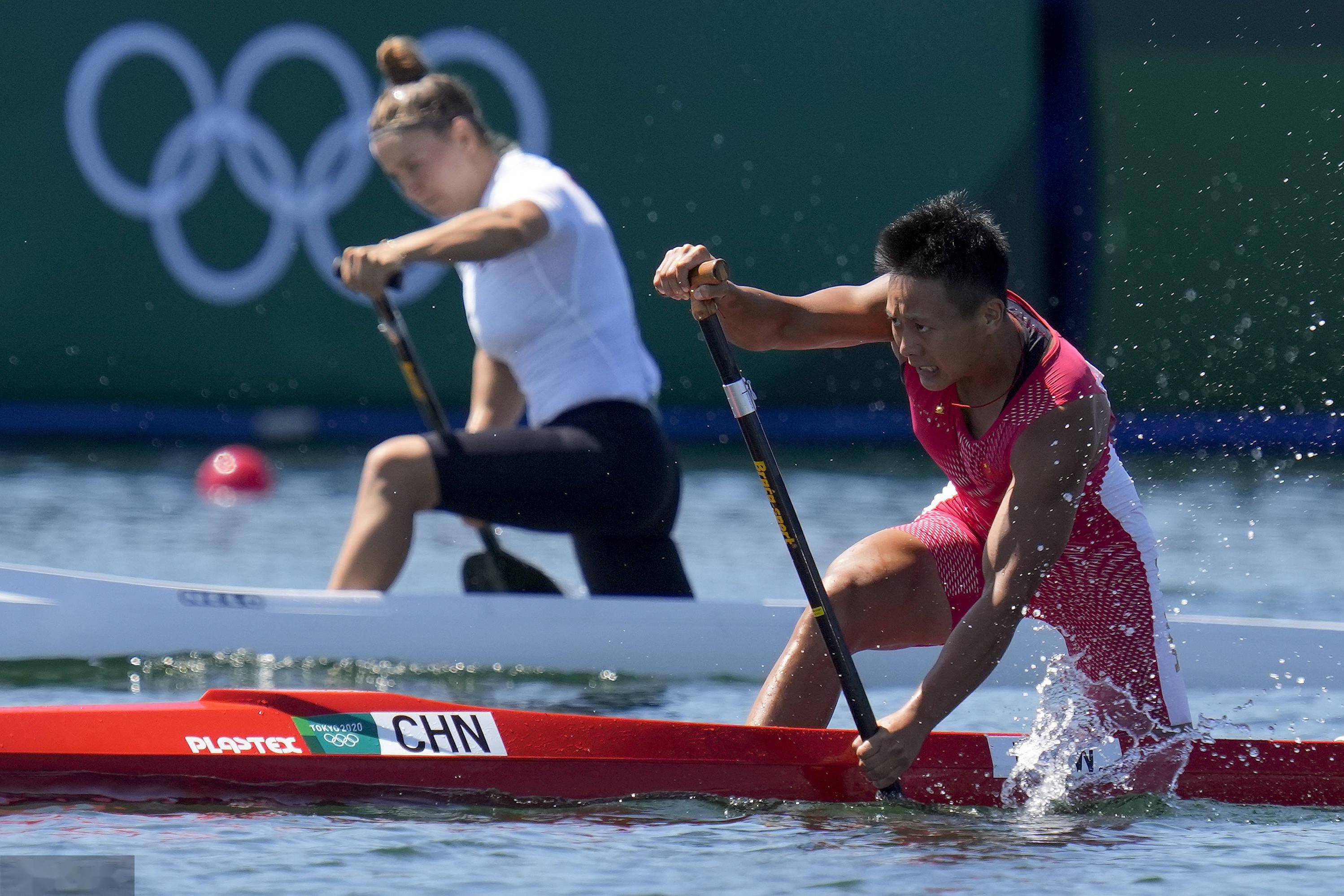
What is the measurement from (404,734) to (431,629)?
5.70 ft

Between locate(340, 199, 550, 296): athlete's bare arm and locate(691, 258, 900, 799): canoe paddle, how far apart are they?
4.44 feet

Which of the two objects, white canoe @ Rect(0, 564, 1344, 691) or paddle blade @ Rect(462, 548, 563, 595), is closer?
white canoe @ Rect(0, 564, 1344, 691)

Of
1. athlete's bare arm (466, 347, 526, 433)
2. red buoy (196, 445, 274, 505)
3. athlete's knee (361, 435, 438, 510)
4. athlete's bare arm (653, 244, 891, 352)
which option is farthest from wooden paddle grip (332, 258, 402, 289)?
red buoy (196, 445, 274, 505)

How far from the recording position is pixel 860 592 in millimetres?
4086

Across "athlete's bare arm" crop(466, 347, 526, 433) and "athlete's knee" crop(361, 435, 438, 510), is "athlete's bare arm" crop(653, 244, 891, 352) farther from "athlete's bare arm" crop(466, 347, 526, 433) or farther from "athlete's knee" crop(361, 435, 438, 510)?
"athlete's bare arm" crop(466, 347, 526, 433)

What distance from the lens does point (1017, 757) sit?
406 cm

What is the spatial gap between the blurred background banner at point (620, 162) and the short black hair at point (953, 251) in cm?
813

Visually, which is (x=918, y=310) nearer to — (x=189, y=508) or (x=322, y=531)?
(x=322, y=531)

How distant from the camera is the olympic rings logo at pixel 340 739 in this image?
3975 mm

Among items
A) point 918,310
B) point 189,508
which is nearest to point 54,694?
point 918,310

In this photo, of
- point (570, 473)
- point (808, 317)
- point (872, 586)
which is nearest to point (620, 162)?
point (570, 473)

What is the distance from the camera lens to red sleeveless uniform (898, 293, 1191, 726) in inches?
158

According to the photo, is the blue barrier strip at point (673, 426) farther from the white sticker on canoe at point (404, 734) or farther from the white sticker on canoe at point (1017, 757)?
the white sticker on canoe at point (404, 734)

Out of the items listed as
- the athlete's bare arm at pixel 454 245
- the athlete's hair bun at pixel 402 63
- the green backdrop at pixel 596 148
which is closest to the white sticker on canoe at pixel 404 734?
the athlete's bare arm at pixel 454 245
